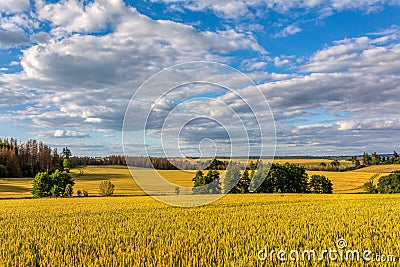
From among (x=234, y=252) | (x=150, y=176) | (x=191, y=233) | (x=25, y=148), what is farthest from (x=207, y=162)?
(x=25, y=148)

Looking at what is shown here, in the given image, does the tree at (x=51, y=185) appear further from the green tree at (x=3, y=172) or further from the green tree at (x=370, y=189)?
the green tree at (x=370, y=189)

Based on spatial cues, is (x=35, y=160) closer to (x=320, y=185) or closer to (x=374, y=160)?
(x=320, y=185)

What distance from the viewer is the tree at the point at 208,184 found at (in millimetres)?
63688

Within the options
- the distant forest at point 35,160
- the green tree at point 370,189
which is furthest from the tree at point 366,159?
the green tree at point 370,189

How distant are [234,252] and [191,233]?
4.11m

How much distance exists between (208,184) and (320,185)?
108 feet

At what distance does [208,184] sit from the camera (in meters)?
64.3

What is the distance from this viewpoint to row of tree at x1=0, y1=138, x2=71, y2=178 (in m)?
125

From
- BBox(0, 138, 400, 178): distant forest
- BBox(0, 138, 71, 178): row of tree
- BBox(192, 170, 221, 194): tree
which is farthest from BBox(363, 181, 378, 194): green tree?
BBox(0, 138, 71, 178): row of tree

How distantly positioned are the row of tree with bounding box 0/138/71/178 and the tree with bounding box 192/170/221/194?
7202cm

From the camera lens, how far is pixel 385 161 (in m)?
147

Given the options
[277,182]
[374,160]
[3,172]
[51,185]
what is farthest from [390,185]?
[3,172]

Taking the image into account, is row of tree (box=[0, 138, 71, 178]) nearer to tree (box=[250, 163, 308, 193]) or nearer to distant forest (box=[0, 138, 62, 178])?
distant forest (box=[0, 138, 62, 178])

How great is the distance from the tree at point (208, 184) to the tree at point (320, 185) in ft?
92.8
